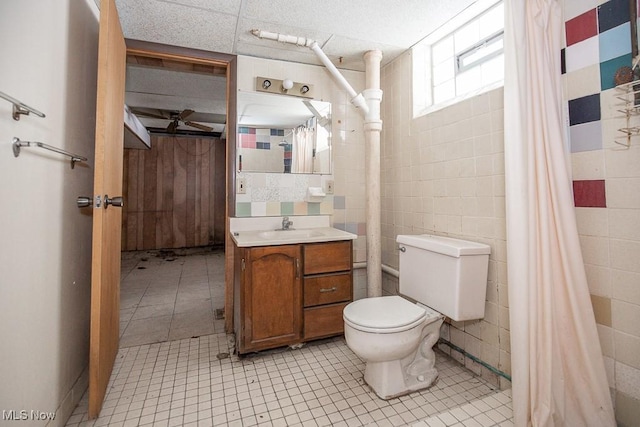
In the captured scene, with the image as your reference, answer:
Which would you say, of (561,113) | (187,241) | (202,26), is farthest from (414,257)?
(187,241)

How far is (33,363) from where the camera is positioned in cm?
105

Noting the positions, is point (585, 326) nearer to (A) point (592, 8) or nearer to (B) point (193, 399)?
(A) point (592, 8)

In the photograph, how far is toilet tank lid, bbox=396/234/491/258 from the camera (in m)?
1.51

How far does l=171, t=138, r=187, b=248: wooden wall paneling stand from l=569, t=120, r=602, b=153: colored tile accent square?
5681mm

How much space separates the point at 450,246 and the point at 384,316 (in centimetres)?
51

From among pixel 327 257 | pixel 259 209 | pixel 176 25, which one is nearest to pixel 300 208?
pixel 259 209

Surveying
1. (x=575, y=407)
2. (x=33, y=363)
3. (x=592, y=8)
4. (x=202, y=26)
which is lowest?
(x=575, y=407)

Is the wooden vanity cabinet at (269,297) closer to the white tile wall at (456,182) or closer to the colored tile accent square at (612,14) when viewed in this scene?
the white tile wall at (456,182)

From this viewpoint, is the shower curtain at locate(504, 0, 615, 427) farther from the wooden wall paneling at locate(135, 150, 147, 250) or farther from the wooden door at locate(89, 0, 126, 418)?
the wooden wall paneling at locate(135, 150, 147, 250)

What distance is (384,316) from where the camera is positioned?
4.79ft

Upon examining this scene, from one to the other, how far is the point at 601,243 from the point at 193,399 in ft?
6.62

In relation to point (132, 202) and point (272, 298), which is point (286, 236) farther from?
point (132, 202)

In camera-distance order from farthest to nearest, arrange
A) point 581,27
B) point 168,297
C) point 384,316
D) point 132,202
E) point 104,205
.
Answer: point 132,202
point 168,297
point 384,316
point 104,205
point 581,27

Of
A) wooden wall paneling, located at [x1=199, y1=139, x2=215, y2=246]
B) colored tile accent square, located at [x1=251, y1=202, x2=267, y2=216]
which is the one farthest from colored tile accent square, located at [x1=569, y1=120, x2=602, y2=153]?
wooden wall paneling, located at [x1=199, y1=139, x2=215, y2=246]
